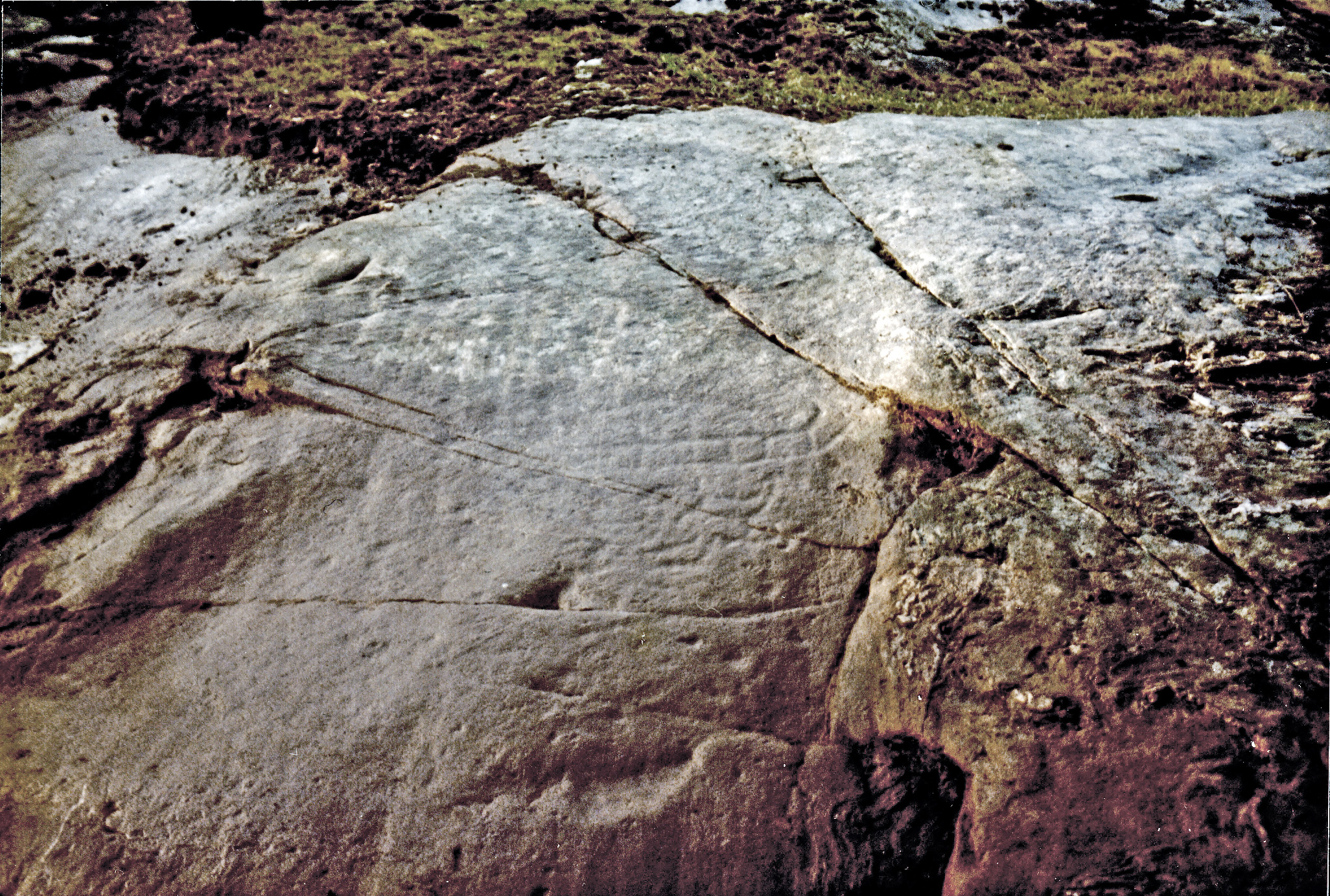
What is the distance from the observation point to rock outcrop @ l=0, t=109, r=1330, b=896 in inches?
67.7

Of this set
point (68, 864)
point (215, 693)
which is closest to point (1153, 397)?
point (215, 693)

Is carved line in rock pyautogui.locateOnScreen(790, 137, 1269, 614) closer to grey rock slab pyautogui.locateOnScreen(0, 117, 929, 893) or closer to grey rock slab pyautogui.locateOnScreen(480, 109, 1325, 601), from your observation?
grey rock slab pyautogui.locateOnScreen(480, 109, 1325, 601)

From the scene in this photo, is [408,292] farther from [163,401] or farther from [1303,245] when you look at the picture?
[1303,245]

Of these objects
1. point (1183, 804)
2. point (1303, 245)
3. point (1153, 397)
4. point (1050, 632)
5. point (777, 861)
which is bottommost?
point (777, 861)

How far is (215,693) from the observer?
6.40ft

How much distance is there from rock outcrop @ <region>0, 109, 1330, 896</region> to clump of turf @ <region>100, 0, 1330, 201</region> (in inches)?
41.0

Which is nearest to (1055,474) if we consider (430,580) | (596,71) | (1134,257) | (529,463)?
(1134,257)

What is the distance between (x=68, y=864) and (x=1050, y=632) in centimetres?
239

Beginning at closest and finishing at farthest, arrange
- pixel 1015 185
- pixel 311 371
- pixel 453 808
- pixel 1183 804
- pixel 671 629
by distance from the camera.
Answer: pixel 1183 804 → pixel 453 808 → pixel 671 629 → pixel 311 371 → pixel 1015 185

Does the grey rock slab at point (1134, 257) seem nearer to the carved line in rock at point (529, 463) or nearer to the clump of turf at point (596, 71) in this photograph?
the clump of turf at point (596, 71)

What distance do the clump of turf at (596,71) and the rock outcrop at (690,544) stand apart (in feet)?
3.42

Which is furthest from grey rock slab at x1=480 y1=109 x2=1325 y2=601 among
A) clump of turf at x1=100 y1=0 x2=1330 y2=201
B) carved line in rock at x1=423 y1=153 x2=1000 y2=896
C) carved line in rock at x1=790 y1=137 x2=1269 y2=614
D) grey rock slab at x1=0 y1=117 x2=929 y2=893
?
carved line in rock at x1=423 y1=153 x2=1000 y2=896

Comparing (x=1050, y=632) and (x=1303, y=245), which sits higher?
(x=1303, y=245)

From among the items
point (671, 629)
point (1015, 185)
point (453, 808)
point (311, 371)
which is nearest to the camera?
point (453, 808)
